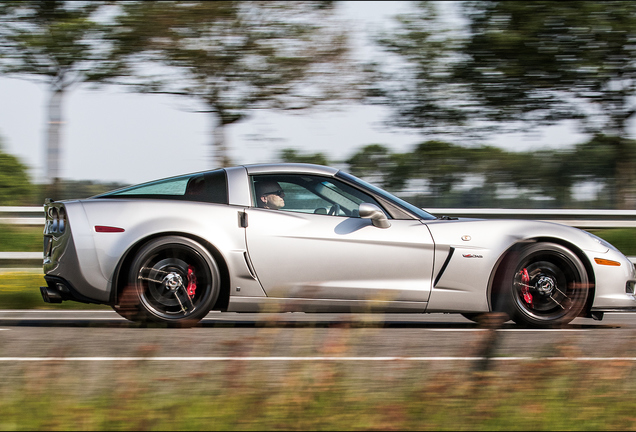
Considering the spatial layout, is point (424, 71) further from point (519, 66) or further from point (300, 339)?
point (300, 339)

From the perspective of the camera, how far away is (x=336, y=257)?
5.82 metres

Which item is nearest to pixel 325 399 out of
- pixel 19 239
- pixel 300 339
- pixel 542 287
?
pixel 300 339

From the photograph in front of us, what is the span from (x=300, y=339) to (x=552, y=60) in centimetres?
864

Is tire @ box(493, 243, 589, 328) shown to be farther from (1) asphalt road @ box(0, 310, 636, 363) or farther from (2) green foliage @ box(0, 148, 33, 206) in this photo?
(2) green foliage @ box(0, 148, 33, 206)

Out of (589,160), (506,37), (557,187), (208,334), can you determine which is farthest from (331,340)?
(506,37)

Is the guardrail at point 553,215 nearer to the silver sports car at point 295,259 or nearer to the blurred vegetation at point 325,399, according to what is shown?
the silver sports car at point 295,259

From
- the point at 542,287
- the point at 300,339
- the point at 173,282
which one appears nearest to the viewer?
the point at 300,339

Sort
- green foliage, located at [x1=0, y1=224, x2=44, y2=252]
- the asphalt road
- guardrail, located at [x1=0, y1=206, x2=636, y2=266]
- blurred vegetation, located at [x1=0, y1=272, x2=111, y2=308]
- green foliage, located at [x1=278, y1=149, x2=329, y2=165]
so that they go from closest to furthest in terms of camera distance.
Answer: the asphalt road → blurred vegetation, located at [x1=0, y1=272, x2=111, y2=308] → green foliage, located at [x1=0, y1=224, x2=44, y2=252] → guardrail, located at [x1=0, y1=206, x2=636, y2=266] → green foliage, located at [x1=278, y1=149, x2=329, y2=165]

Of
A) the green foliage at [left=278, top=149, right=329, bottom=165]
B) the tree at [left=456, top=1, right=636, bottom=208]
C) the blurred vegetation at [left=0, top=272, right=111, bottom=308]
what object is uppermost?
the tree at [left=456, top=1, right=636, bottom=208]

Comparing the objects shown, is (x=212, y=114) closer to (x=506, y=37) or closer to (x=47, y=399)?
(x=506, y=37)

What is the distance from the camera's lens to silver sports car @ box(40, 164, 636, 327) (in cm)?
580

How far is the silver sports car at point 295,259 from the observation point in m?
5.80

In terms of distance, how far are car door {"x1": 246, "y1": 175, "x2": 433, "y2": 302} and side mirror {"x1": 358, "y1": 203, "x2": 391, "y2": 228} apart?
3 cm

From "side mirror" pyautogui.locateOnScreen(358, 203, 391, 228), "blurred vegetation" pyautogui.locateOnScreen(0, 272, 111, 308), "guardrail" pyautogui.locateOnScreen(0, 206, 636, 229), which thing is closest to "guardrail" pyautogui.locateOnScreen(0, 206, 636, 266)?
"guardrail" pyautogui.locateOnScreen(0, 206, 636, 229)
